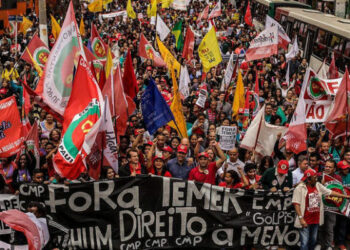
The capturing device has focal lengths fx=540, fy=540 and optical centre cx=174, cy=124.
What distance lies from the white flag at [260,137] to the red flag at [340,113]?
866 mm

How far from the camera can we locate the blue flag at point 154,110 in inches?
309

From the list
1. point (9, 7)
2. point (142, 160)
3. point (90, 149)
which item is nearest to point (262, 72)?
point (142, 160)

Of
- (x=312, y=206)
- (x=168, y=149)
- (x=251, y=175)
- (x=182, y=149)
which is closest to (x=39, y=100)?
(x=168, y=149)

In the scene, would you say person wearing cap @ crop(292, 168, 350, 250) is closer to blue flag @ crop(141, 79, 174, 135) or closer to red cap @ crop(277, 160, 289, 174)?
red cap @ crop(277, 160, 289, 174)

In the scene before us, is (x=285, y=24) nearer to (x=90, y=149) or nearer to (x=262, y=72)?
(x=262, y=72)

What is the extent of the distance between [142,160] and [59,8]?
29.3 meters

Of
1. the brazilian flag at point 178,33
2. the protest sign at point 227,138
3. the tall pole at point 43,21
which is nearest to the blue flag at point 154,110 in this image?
the protest sign at point 227,138

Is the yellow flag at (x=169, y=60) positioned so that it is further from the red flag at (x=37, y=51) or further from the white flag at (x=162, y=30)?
the white flag at (x=162, y=30)

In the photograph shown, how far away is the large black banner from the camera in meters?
6.20

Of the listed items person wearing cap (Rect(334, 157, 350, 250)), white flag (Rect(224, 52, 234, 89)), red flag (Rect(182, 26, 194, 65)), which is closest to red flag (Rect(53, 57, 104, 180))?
person wearing cap (Rect(334, 157, 350, 250))

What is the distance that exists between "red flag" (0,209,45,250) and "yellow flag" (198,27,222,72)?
8486mm

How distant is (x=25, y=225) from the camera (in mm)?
5488

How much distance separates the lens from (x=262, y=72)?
15016 millimetres

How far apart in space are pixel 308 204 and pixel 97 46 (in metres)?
7.45
